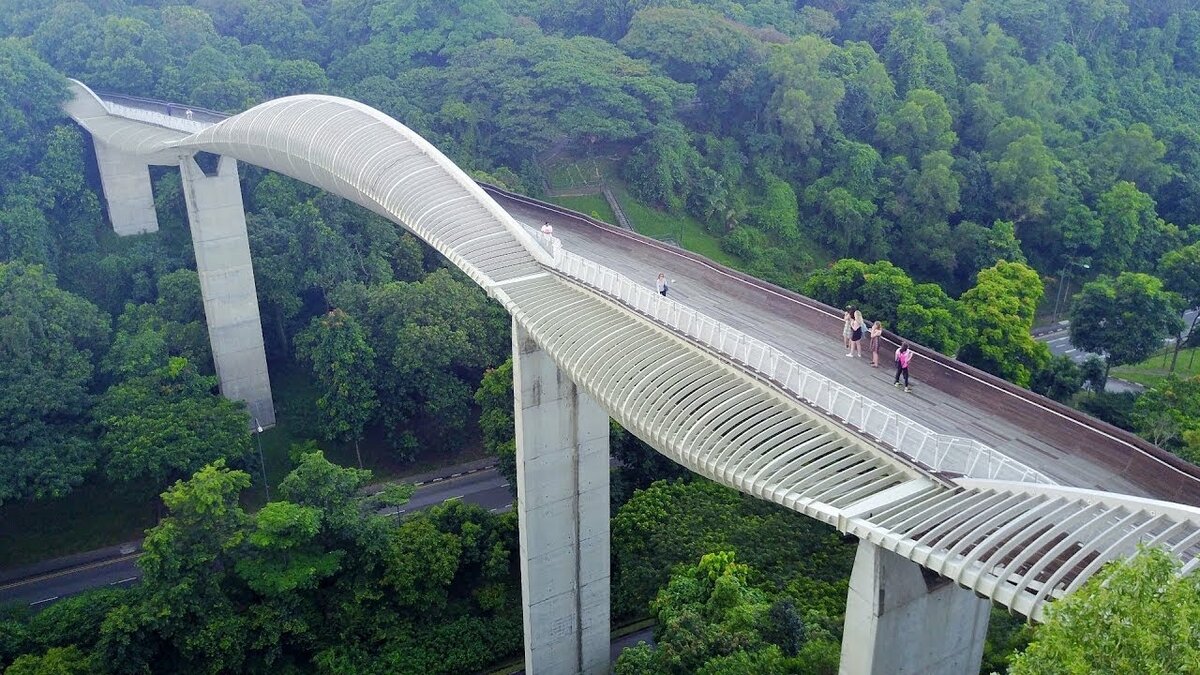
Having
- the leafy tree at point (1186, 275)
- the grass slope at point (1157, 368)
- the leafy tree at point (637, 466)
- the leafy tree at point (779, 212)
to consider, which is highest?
the leafy tree at point (779, 212)

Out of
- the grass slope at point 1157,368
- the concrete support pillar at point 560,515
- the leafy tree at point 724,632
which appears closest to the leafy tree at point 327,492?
the concrete support pillar at point 560,515

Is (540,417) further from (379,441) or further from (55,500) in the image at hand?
(55,500)

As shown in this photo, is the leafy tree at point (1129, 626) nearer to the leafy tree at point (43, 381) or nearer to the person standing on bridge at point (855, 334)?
the person standing on bridge at point (855, 334)

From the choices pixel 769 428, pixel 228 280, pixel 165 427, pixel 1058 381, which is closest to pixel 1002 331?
pixel 1058 381

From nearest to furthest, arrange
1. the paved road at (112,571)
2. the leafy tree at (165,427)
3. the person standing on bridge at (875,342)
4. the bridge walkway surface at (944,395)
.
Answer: the bridge walkway surface at (944,395) < the person standing on bridge at (875,342) < the paved road at (112,571) < the leafy tree at (165,427)

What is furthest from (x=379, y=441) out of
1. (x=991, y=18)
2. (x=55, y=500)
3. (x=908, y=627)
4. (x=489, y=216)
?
(x=991, y=18)

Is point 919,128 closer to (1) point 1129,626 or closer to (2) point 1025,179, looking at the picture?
(2) point 1025,179
